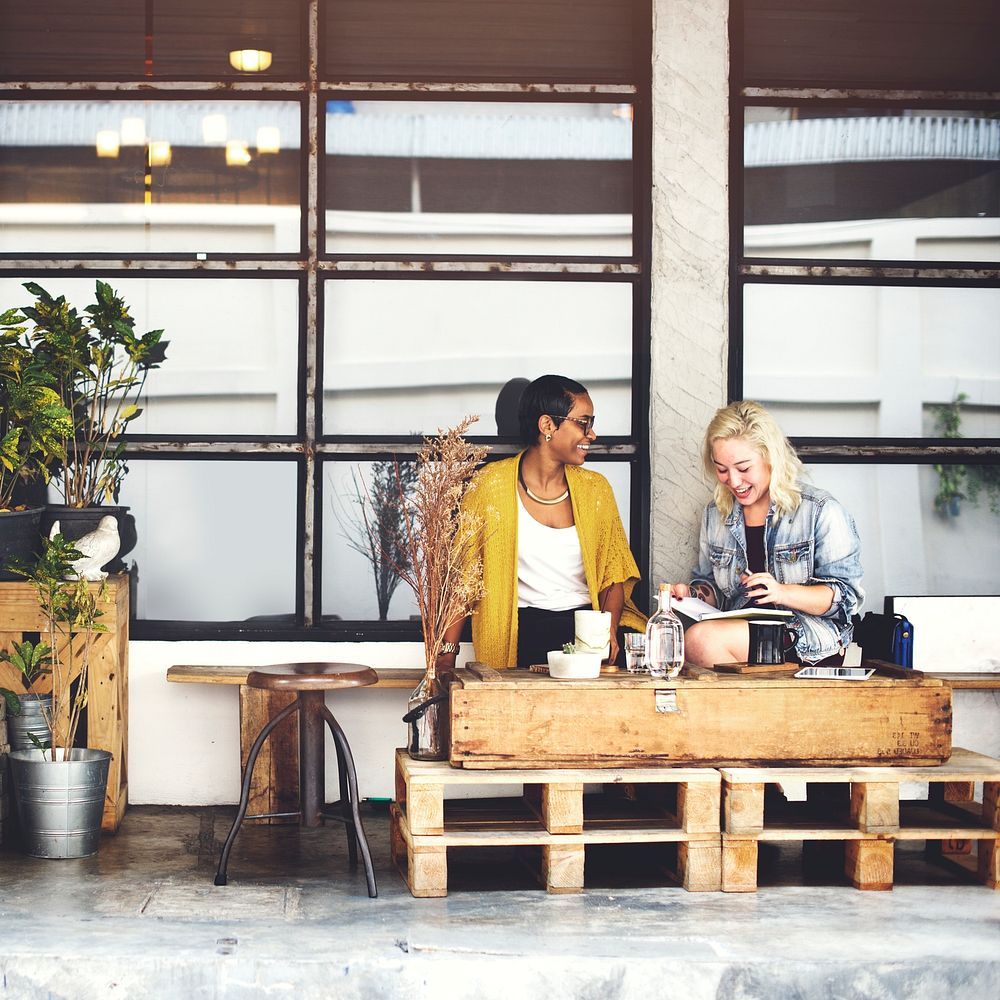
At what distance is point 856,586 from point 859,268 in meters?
1.51

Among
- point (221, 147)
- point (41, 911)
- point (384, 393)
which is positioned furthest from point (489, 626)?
point (221, 147)

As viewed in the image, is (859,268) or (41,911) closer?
(41,911)

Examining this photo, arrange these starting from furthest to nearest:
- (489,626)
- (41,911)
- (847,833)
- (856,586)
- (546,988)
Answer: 1. (489,626)
2. (856,586)
3. (847,833)
4. (41,911)
5. (546,988)

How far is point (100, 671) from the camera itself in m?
4.74

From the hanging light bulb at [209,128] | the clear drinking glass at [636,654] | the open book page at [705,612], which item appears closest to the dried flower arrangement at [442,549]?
the clear drinking glass at [636,654]

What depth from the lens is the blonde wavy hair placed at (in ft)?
14.9

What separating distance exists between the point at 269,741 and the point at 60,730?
0.75m

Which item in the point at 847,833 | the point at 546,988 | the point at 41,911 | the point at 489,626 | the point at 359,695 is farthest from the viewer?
the point at 359,695

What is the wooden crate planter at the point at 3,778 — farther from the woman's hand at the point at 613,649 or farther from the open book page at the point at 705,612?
the open book page at the point at 705,612

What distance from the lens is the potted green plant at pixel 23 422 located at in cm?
457

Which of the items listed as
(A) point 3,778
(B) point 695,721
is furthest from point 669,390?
(A) point 3,778

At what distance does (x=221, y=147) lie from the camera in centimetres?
523

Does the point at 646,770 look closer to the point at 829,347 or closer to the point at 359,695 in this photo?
the point at 359,695

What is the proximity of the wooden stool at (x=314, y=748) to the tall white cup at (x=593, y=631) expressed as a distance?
27.6 inches
